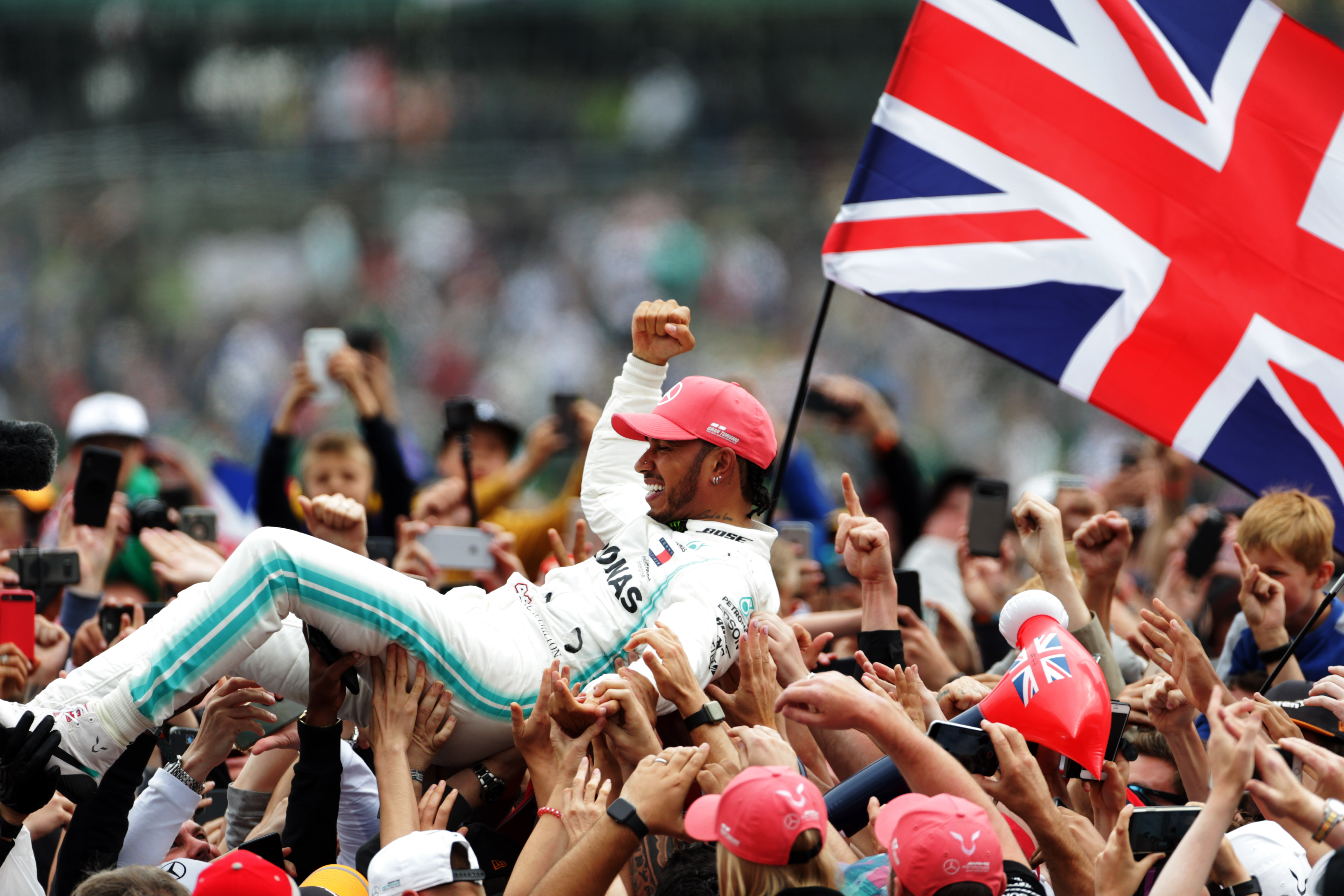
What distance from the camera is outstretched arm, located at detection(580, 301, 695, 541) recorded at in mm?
4969

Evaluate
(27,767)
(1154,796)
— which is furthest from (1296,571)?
(27,767)

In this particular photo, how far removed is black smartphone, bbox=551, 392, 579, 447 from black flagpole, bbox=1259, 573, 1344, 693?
3226 millimetres

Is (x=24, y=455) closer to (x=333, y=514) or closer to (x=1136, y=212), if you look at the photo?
(x=333, y=514)

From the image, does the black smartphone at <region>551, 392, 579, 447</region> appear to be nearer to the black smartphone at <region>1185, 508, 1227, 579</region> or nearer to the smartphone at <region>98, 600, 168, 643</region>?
the smartphone at <region>98, 600, 168, 643</region>

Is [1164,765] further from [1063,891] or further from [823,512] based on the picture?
[823,512]

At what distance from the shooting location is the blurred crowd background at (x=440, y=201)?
56.5 ft

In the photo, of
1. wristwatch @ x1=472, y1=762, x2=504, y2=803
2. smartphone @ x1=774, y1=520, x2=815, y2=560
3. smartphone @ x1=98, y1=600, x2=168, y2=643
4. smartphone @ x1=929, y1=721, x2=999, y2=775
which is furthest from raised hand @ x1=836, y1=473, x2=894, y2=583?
smartphone @ x1=98, y1=600, x2=168, y2=643

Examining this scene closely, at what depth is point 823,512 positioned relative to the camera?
8.16m

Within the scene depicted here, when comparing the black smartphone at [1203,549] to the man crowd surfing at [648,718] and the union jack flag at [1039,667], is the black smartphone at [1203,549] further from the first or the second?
the union jack flag at [1039,667]

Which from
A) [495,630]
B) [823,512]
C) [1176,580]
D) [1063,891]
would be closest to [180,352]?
[823,512]

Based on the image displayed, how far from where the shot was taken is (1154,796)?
13.8 feet

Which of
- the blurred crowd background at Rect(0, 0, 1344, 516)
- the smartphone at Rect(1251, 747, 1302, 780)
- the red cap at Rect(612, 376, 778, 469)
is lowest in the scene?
the blurred crowd background at Rect(0, 0, 1344, 516)

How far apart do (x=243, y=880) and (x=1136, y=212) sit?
12.8 ft

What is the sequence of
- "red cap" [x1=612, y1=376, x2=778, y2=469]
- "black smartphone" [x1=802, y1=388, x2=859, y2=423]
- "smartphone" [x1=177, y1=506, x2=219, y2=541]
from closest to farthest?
1. "red cap" [x1=612, y1=376, x2=778, y2=469]
2. "smartphone" [x1=177, y1=506, x2=219, y2=541]
3. "black smartphone" [x1=802, y1=388, x2=859, y2=423]
